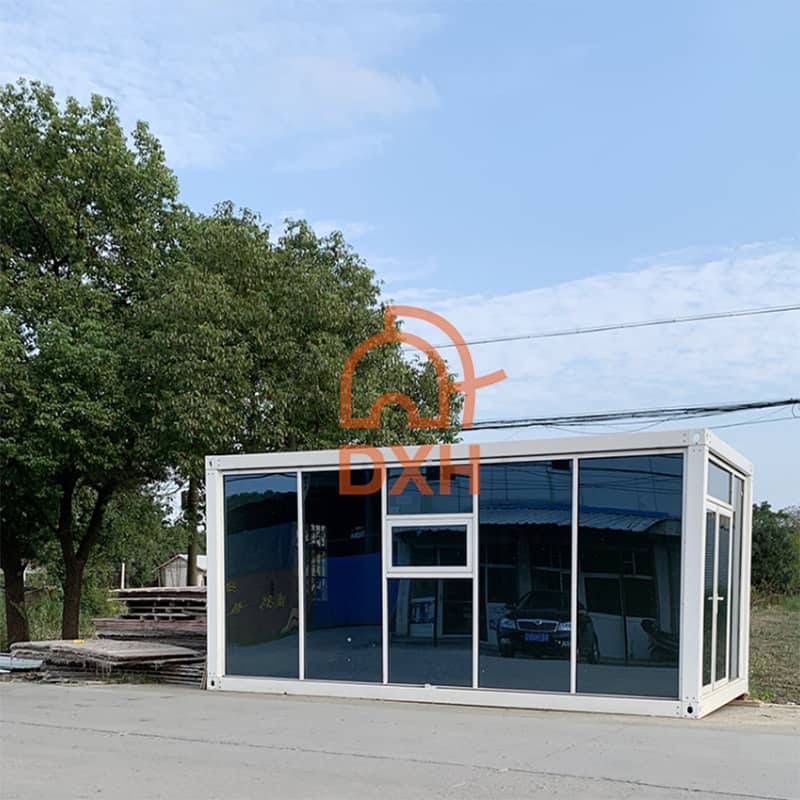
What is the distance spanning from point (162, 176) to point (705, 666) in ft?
45.8

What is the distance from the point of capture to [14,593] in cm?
2056

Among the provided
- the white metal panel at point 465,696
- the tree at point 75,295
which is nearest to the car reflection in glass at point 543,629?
the white metal panel at point 465,696

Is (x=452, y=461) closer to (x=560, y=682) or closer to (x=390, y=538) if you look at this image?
(x=390, y=538)

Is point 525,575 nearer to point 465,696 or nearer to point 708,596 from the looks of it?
point 465,696

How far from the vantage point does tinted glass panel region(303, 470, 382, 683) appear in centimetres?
1127

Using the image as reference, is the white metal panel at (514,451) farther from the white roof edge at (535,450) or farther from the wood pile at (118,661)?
the wood pile at (118,661)

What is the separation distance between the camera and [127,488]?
19578 millimetres

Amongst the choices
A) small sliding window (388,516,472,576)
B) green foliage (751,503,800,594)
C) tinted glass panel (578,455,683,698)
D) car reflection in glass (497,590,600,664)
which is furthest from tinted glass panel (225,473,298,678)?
green foliage (751,503,800,594)

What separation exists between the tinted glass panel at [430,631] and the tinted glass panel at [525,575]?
0.22m

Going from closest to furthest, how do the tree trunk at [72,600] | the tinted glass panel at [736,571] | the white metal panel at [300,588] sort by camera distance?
the tinted glass panel at [736,571]
the white metal panel at [300,588]
the tree trunk at [72,600]

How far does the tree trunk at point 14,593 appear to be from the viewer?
804 inches

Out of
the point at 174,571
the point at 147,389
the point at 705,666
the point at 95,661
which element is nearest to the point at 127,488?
the point at 147,389

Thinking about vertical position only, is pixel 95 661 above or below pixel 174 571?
above

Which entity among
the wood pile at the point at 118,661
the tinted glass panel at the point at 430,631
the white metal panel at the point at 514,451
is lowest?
the wood pile at the point at 118,661
